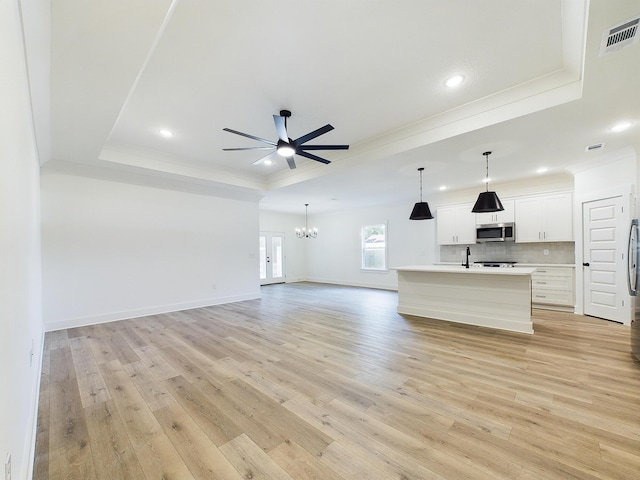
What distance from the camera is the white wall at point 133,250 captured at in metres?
4.55

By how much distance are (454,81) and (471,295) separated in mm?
3235

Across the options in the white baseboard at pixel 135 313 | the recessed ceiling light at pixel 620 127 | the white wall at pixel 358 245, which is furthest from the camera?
the white wall at pixel 358 245

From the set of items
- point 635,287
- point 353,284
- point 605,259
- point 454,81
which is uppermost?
point 454,81

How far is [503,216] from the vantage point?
6.32 metres

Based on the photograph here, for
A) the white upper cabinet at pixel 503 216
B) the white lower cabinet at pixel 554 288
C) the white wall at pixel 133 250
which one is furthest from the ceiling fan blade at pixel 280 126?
the white lower cabinet at pixel 554 288

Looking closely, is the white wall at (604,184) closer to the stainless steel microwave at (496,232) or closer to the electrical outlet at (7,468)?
the stainless steel microwave at (496,232)

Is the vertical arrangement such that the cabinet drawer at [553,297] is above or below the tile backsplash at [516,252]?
below

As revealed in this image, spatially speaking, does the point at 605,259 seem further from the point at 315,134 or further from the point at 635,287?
the point at 315,134

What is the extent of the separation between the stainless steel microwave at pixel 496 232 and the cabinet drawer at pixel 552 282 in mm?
948

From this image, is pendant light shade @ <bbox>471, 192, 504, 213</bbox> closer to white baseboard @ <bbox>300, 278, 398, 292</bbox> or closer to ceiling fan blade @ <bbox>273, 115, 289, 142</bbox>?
ceiling fan blade @ <bbox>273, 115, 289, 142</bbox>

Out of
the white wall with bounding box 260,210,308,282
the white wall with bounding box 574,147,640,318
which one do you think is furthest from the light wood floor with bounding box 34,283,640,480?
the white wall with bounding box 260,210,308,282

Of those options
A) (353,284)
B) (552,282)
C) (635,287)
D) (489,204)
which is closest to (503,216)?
(552,282)

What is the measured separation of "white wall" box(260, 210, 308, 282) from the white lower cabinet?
24.0 ft

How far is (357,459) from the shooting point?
167cm
